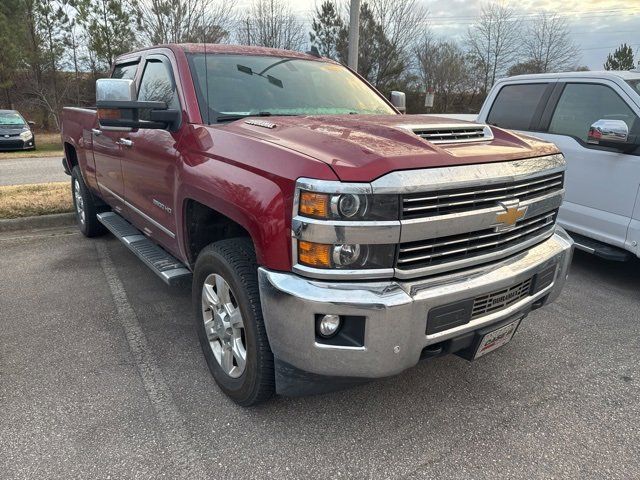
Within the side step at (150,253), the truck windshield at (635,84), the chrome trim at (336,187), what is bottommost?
the side step at (150,253)

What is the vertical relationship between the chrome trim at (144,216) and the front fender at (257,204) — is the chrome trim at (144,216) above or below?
below

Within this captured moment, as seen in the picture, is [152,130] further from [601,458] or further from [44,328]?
[601,458]

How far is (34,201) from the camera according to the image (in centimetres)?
687

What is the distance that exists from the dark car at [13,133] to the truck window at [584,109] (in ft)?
55.8

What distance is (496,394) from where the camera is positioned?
2.89 m

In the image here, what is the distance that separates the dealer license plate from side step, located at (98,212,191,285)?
6.36ft

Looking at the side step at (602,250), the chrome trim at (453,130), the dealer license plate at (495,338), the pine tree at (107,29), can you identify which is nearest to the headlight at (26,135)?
the pine tree at (107,29)

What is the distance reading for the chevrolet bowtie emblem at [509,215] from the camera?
2.42 metres

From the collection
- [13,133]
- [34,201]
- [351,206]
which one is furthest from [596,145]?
[13,133]

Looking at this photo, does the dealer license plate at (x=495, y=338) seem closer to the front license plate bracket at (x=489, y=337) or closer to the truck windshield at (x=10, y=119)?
the front license plate bracket at (x=489, y=337)

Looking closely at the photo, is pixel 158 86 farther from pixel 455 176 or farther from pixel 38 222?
pixel 38 222

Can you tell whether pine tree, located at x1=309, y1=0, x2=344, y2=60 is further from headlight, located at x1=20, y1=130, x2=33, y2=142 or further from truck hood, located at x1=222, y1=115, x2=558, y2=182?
truck hood, located at x1=222, y1=115, x2=558, y2=182

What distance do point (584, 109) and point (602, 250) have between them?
1.46 metres

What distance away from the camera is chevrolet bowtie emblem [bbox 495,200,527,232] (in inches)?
95.1
